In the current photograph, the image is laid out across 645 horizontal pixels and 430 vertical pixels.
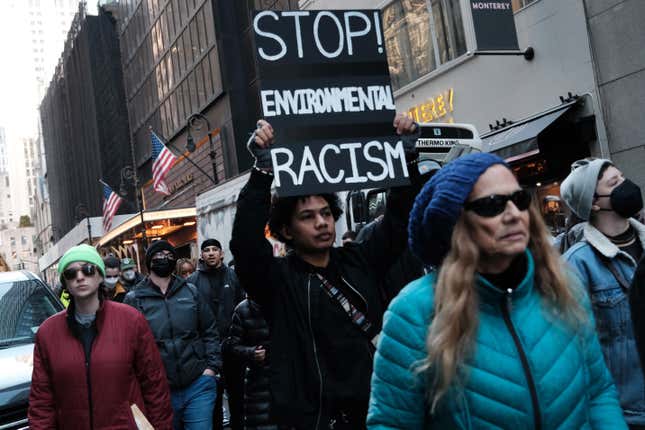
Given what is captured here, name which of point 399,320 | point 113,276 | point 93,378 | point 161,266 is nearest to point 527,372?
point 399,320

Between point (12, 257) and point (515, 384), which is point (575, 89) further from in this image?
point (12, 257)


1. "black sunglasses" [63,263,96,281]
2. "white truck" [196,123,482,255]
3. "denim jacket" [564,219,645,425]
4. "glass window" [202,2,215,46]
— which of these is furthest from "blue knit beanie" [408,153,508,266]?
"glass window" [202,2,215,46]

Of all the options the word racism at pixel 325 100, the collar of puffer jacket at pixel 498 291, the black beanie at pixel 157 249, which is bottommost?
the collar of puffer jacket at pixel 498 291

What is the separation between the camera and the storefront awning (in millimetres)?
12945

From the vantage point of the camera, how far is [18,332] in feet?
21.0

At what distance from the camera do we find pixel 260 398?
15.4 feet

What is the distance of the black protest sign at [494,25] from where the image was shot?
13.8 m

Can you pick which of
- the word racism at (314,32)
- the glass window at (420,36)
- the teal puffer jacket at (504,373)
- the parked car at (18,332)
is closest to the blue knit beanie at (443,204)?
the teal puffer jacket at (504,373)

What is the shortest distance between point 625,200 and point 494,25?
11188 millimetres

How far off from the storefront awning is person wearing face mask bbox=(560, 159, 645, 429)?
367 inches

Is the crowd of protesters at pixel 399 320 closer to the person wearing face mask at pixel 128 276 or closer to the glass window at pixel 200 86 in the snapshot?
the person wearing face mask at pixel 128 276

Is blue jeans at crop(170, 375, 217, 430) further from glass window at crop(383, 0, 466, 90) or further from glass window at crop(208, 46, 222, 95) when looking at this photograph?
glass window at crop(208, 46, 222, 95)

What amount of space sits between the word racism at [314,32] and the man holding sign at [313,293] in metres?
0.69

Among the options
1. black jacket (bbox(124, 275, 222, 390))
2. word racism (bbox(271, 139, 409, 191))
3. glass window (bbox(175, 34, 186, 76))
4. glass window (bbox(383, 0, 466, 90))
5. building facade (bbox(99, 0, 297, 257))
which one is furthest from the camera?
glass window (bbox(175, 34, 186, 76))
